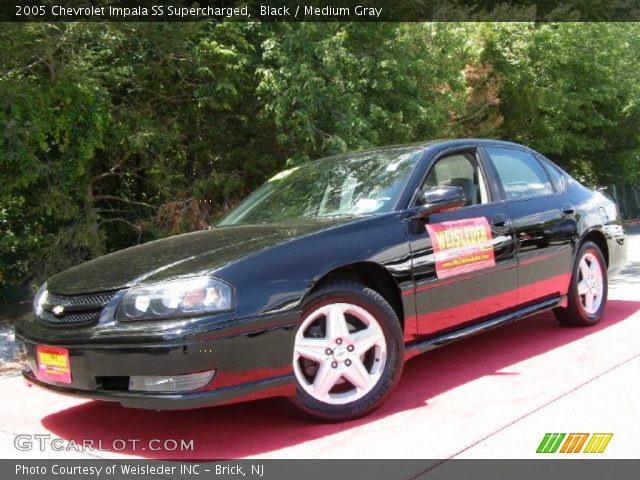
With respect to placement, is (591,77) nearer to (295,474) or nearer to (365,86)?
(365,86)

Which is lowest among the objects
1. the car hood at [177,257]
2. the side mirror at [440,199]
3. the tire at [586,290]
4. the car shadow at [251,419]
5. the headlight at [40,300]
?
the car shadow at [251,419]

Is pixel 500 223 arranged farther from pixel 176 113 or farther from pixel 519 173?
pixel 176 113

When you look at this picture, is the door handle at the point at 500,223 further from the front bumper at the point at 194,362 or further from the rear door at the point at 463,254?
the front bumper at the point at 194,362

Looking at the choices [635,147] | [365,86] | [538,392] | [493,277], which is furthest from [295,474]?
[635,147]

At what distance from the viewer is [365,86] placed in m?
11.0

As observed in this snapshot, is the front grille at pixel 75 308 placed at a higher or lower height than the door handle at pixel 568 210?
lower

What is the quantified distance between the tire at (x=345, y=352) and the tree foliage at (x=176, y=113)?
14.6 ft

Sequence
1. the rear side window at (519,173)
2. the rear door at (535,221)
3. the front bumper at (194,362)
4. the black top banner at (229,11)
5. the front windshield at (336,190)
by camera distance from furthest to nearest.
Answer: the black top banner at (229,11) < the rear side window at (519,173) < the rear door at (535,221) < the front windshield at (336,190) < the front bumper at (194,362)

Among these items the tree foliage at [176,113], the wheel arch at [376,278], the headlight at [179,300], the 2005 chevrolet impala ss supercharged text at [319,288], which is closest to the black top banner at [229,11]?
the tree foliage at [176,113]

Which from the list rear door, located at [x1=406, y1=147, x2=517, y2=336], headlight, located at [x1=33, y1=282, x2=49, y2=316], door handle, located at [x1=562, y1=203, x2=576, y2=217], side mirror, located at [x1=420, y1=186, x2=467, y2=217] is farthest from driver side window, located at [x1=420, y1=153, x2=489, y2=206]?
headlight, located at [x1=33, y1=282, x2=49, y2=316]

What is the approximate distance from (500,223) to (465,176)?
432 mm

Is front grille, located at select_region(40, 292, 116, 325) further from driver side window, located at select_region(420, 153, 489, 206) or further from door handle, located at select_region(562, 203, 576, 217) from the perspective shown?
door handle, located at select_region(562, 203, 576, 217)

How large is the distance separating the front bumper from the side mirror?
1267mm

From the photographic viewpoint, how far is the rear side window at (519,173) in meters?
5.37
